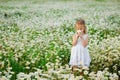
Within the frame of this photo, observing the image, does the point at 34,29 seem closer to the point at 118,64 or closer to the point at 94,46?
the point at 94,46

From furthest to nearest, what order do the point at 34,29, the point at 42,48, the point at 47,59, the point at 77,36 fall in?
the point at 34,29, the point at 42,48, the point at 47,59, the point at 77,36

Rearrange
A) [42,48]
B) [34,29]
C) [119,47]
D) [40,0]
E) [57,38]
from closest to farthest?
[119,47], [42,48], [57,38], [34,29], [40,0]

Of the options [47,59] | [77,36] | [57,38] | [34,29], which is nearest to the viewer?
[77,36]

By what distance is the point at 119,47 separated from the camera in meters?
9.32

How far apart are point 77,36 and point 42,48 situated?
215cm

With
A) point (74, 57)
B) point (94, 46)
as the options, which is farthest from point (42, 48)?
point (74, 57)

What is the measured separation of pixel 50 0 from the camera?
48.7 meters

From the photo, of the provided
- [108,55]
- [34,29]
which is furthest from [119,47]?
[34,29]

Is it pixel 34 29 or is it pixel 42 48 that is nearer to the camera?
pixel 42 48

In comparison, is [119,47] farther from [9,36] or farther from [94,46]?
[9,36]

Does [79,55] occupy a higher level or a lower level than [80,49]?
lower

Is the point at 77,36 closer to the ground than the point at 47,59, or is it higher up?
higher up

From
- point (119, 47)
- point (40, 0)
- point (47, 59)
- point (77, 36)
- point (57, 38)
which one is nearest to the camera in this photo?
point (77, 36)

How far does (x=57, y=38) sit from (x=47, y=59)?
284 cm
